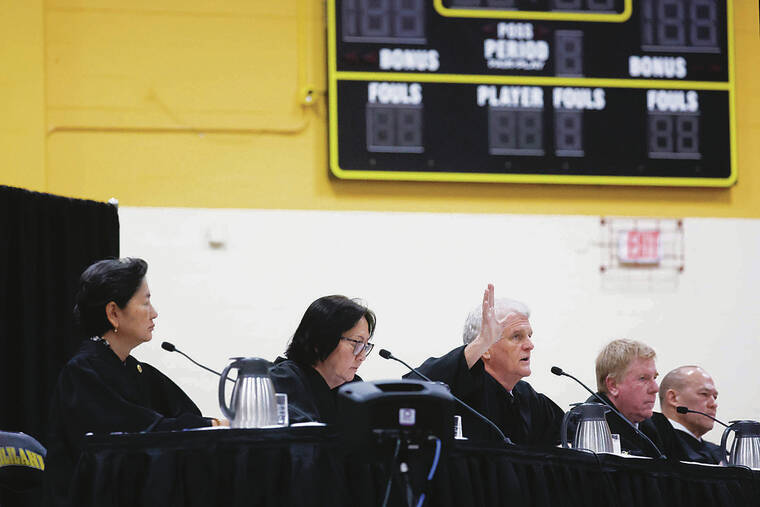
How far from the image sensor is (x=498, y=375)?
409cm

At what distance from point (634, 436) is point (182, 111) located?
9.23 ft

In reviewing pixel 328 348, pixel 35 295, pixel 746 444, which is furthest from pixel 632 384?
pixel 35 295

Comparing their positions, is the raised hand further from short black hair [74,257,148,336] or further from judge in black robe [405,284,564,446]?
short black hair [74,257,148,336]

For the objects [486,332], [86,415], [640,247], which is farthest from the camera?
[640,247]

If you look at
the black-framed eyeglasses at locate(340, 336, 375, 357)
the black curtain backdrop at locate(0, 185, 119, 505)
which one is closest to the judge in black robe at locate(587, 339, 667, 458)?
the black-framed eyeglasses at locate(340, 336, 375, 357)

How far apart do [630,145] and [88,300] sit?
3310 millimetres

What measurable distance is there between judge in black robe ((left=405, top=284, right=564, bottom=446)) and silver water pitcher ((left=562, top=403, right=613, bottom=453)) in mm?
417

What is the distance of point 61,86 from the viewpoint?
5.42m

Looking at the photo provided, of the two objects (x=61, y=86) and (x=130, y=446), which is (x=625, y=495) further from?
(x=61, y=86)

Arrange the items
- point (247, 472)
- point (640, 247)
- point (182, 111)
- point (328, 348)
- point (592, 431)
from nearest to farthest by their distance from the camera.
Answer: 1. point (247, 472)
2. point (592, 431)
3. point (328, 348)
4. point (182, 111)
5. point (640, 247)

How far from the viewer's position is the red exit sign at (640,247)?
5.73 meters

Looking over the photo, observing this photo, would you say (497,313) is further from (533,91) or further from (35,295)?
(35,295)

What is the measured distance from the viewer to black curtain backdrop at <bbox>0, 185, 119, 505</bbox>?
437 centimetres

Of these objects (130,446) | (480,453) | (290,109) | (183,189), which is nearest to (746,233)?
(290,109)
